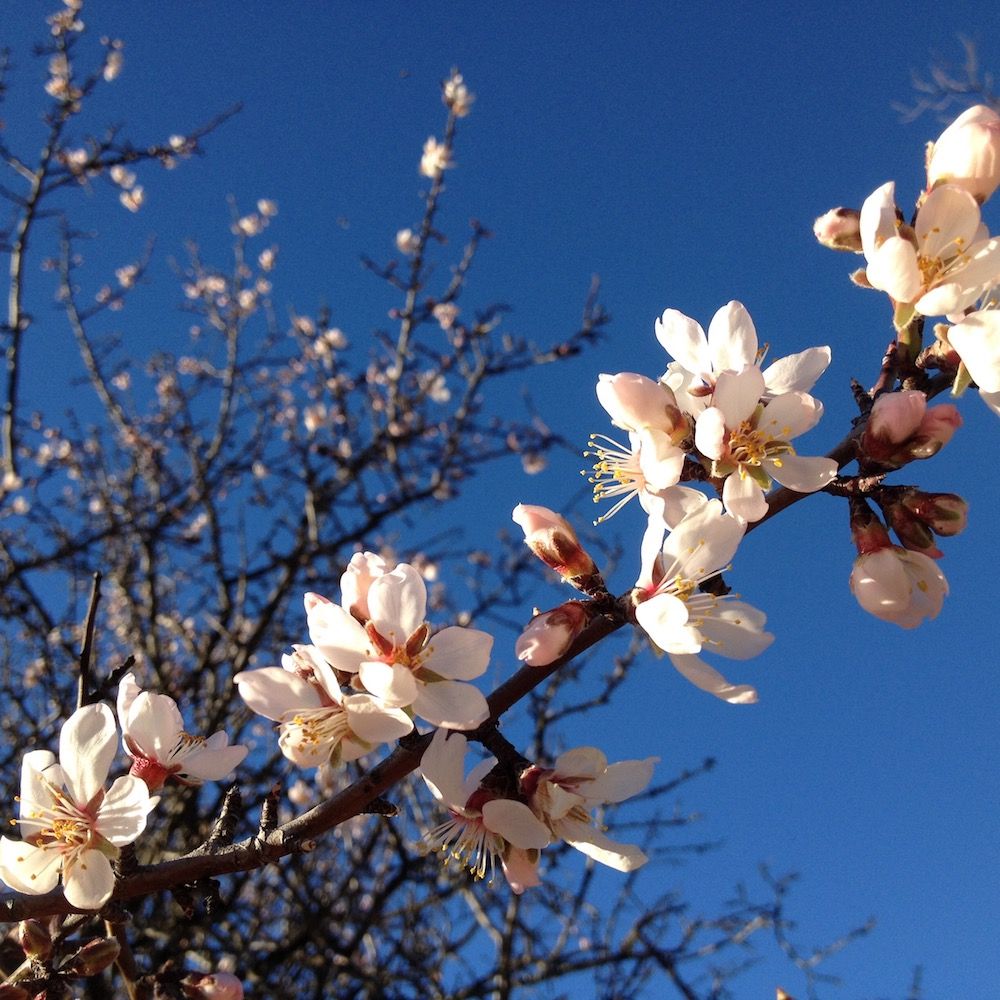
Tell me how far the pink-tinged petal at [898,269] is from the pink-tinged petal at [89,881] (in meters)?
1.47

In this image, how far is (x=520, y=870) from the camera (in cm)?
132

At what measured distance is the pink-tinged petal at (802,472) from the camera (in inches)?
49.8

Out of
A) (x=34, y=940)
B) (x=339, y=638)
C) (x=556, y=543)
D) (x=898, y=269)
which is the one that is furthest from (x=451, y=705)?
(x=898, y=269)

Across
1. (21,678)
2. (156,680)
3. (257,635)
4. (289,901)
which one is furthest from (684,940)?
(21,678)

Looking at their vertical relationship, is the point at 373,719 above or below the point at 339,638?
below

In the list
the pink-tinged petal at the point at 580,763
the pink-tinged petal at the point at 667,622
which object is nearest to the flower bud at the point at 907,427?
the pink-tinged petal at the point at 667,622

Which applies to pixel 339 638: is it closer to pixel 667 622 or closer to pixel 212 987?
pixel 667 622

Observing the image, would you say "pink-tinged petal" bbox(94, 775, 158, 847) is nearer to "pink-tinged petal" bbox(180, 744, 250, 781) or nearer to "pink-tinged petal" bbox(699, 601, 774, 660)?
"pink-tinged petal" bbox(180, 744, 250, 781)

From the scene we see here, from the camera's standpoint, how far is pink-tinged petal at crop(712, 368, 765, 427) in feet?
4.22

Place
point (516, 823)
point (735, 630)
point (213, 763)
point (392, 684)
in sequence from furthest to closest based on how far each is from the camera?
point (213, 763), point (735, 630), point (516, 823), point (392, 684)

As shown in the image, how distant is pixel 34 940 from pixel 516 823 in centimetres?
80

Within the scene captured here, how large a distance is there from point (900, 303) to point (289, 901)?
418 centimetres

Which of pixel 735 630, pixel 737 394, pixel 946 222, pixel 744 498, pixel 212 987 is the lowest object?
pixel 212 987

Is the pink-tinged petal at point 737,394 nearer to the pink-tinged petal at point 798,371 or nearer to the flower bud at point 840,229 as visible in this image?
the pink-tinged petal at point 798,371
